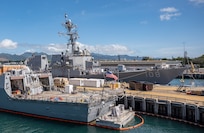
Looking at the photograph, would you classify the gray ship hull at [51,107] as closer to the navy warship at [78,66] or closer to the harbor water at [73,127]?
the harbor water at [73,127]

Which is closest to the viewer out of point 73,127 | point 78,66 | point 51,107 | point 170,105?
point 73,127

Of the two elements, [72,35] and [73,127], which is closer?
[73,127]

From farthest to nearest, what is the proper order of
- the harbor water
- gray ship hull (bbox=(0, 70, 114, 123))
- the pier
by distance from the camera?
the pier < gray ship hull (bbox=(0, 70, 114, 123)) < the harbor water

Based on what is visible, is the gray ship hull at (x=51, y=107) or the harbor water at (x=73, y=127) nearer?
the harbor water at (x=73, y=127)

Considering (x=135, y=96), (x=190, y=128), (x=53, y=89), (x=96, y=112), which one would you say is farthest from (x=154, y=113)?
(x=53, y=89)

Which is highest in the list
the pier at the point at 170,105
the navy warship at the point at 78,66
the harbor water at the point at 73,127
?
the navy warship at the point at 78,66

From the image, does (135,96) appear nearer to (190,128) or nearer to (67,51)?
(190,128)

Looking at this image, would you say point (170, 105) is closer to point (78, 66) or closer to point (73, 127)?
point (73, 127)

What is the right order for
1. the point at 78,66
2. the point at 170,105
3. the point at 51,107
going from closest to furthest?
the point at 51,107, the point at 170,105, the point at 78,66

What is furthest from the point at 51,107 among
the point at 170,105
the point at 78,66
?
the point at 78,66

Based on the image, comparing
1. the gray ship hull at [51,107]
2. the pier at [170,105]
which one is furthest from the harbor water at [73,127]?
the pier at [170,105]

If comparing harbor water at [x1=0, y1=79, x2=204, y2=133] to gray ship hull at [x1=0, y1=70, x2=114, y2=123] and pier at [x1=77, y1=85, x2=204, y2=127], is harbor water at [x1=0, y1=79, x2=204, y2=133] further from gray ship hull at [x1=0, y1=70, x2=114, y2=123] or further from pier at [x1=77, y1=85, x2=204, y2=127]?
pier at [x1=77, y1=85, x2=204, y2=127]

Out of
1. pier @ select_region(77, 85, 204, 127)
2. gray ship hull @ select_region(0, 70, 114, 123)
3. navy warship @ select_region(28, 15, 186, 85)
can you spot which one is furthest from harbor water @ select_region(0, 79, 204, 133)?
navy warship @ select_region(28, 15, 186, 85)

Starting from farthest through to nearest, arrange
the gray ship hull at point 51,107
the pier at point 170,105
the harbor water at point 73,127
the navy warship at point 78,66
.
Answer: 1. the navy warship at point 78,66
2. the pier at point 170,105
3. the gray ship hull at point 51,107
4. the harbor water at point 73,127
